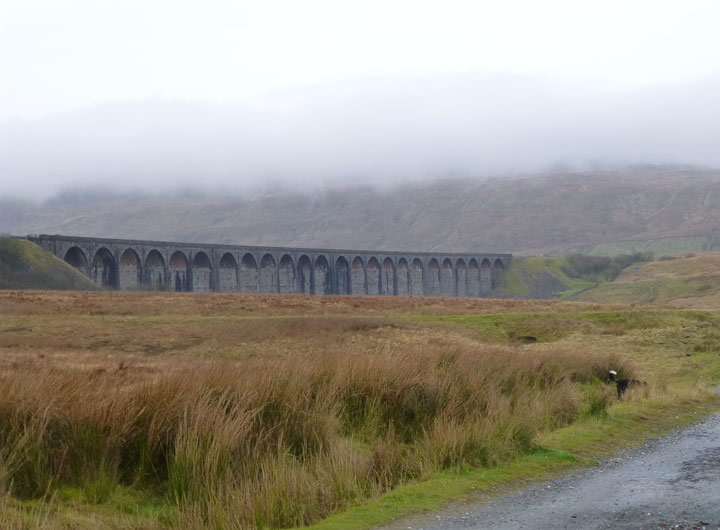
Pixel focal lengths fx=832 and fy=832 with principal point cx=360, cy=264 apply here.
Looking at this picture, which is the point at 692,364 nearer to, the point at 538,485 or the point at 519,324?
the point at 519,324

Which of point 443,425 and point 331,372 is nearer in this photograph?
point 443,425

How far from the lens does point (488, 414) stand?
12.0 meters

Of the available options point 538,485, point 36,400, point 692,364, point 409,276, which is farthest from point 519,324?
point 409,276

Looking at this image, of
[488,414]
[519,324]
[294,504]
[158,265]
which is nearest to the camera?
[294,504]

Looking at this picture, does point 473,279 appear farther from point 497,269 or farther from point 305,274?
point 305,274

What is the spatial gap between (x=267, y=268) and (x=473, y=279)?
47.6 meters

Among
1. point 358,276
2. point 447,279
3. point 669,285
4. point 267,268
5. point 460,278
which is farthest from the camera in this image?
point 460,278

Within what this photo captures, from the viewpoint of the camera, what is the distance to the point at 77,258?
77.2 m

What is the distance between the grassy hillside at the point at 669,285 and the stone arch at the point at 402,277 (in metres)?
27.9

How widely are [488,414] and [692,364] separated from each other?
53.3 feet

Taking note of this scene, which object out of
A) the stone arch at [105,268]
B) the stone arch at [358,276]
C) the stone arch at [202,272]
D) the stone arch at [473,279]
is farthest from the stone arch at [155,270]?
the stone arch at [473,279]

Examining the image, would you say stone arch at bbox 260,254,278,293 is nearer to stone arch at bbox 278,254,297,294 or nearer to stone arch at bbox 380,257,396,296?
stone arch at bbox 278,254,297,294

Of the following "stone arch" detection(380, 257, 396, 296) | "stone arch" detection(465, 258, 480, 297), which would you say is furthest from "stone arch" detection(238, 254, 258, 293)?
"stone arch" detection(465, 258, 480, 297)

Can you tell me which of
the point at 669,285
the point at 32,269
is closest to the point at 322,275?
the point at 669,285
